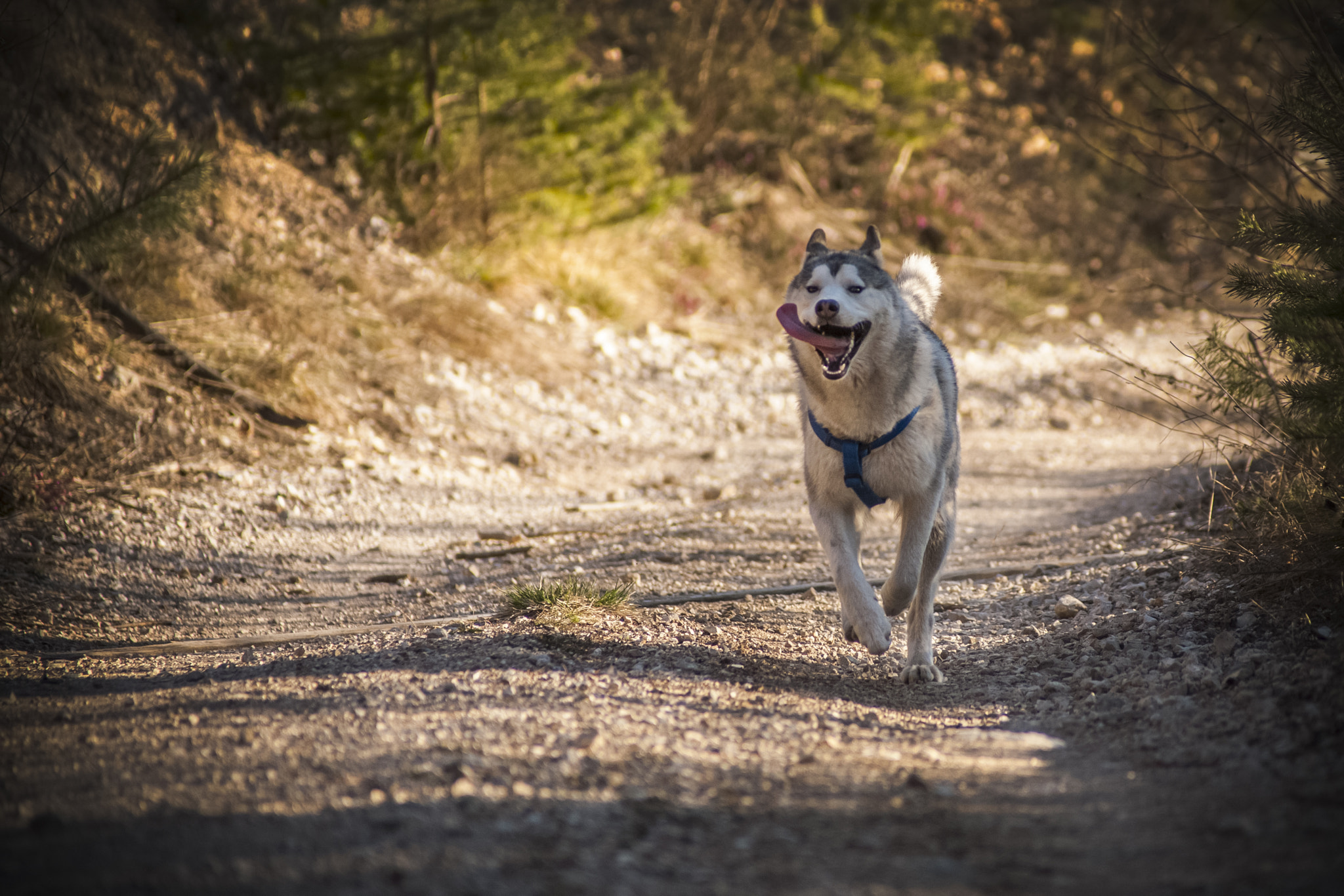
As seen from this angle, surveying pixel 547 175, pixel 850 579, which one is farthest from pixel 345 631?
pixel 547 175

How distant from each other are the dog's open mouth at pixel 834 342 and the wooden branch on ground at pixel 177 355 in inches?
183

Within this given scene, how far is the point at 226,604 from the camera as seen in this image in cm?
456

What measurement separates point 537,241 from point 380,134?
2.09 meters

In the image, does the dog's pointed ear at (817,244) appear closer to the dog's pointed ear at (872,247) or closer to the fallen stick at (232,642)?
the dog's pointed ear at (872,247)

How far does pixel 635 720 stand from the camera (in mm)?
2879

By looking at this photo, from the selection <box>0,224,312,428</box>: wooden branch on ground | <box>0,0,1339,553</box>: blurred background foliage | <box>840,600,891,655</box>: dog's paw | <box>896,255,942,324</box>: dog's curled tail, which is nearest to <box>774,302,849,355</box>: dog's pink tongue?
<box>896,255,942,324</box>: dog's curled tail

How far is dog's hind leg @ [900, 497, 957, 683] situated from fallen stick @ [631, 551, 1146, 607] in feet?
1.98

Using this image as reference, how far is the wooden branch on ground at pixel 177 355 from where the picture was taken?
20.6 feet

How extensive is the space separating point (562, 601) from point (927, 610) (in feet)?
5.26

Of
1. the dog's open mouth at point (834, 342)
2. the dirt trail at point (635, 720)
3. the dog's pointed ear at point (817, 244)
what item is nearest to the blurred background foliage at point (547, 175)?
the dirt trail at point (635, 720)

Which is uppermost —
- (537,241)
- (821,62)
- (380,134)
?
(821,62)

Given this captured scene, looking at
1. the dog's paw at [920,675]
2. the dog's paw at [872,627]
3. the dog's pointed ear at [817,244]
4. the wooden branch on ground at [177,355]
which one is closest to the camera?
the dog's paw at [872,627]

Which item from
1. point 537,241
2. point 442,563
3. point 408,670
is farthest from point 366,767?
point 537,241

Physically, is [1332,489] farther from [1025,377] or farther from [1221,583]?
[1025,377]
